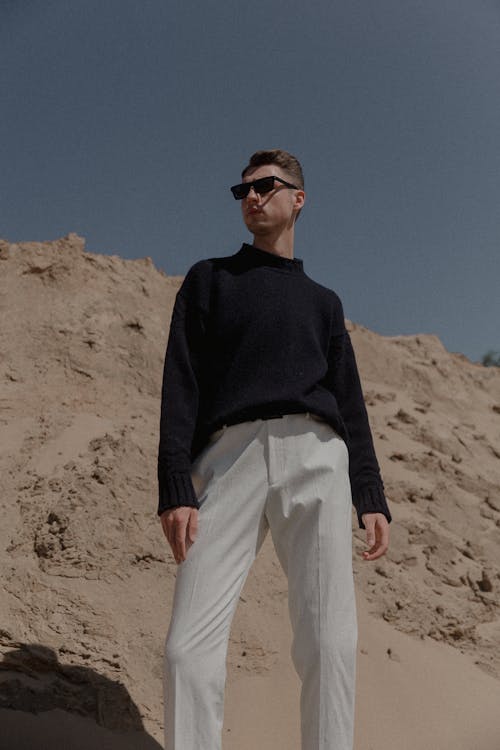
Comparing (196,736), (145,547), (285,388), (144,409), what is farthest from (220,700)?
(144,409)

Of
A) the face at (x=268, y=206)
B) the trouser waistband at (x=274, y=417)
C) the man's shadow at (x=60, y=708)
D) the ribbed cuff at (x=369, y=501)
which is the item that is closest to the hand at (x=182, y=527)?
the trouser waistband at (x=274, y=417)

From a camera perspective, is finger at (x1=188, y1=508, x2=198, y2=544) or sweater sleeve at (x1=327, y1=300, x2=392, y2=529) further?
sweater sleeve at (x1=327, y1=300, x2=392, y2=529)

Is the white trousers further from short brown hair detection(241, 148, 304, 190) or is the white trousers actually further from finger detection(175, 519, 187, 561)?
short brown hair detection(241, 148, 304, 190)

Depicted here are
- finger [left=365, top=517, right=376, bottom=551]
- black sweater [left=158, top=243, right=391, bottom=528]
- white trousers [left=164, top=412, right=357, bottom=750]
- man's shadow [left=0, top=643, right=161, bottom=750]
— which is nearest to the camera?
white trousers [left=164, top=412, right=357, bottom=750]

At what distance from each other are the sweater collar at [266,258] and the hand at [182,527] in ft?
2.93

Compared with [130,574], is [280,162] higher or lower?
higher

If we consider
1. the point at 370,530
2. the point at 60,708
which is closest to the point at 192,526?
the point at 370,530

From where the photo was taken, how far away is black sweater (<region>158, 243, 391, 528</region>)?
2207 mm

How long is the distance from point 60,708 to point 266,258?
212cm

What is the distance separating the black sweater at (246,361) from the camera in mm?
2207

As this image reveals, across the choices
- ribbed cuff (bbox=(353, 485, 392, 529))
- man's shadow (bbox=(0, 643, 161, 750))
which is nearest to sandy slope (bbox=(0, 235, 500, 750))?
man's shadow (bbox=(0, 643, 161, 750))

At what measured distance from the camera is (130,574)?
3.73m

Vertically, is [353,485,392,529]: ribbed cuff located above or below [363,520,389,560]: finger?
above

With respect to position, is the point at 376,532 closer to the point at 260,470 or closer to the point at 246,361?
the point at 260,470
